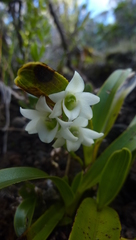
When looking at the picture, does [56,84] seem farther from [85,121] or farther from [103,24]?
[103,24]

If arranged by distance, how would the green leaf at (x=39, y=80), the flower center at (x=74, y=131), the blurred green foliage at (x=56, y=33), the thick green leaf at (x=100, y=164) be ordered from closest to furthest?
the green leaf at (x=39, y=80), the flower center at (x=74, y=131), the thick green leaf at (x=100, y=164), the blurred green foliage at (x=56, y=33)

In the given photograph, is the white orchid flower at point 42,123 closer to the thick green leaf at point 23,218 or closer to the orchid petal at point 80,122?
the orchid petal at point 80,122

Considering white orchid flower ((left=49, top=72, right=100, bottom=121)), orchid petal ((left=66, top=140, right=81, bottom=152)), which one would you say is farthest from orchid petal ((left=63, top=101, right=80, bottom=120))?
orchid petal ((left=66, top=140, right=81, bottom=152))

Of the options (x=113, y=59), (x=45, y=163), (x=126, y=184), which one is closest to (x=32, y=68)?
(x=45, y=163)

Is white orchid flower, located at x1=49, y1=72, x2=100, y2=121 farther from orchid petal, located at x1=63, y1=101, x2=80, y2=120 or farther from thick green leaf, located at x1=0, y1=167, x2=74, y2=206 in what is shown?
thick green leaf, located at x1=0, y1=167, x2=74, y2=206

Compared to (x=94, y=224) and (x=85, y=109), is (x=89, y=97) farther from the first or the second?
(x=94, y=224)

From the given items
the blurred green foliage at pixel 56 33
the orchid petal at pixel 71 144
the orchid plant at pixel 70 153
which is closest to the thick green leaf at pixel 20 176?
the orchid plant at pixel 70 153

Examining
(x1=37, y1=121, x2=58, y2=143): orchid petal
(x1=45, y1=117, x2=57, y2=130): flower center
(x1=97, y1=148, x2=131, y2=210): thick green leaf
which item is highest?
(x1=45, y1=117, x2=57, y2=130): flower center
